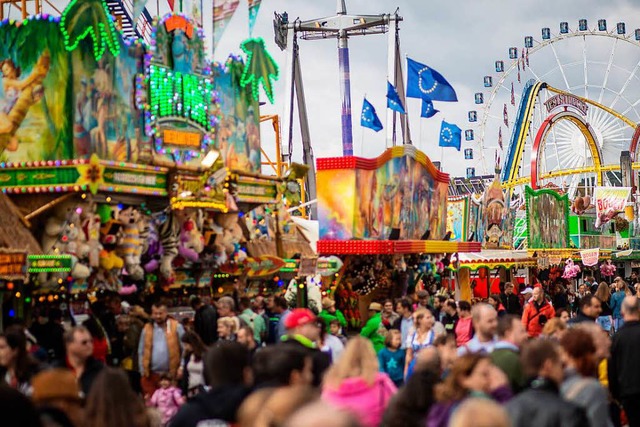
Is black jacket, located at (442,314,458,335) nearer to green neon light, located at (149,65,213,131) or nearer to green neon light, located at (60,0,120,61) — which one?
green neon light, located at (149,65,213,131)

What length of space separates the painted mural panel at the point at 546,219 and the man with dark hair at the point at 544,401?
31788 mm

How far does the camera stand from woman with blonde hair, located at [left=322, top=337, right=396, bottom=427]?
6.94m

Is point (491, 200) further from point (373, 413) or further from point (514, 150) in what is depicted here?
point (373, 413)

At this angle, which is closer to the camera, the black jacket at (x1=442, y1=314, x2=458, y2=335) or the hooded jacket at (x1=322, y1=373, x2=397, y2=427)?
the hooded jacket at (x1=322, y1=373, x2=397, y2=427)

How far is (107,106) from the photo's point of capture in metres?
17.8

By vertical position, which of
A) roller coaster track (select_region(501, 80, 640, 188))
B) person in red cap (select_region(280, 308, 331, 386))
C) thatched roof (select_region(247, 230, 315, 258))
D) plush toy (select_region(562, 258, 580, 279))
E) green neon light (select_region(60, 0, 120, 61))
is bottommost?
person in red cap (select_region(280, 308, 331, 386))

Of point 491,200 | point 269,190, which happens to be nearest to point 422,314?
point 269,190

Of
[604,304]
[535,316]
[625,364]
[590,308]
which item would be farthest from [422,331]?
[604,304]

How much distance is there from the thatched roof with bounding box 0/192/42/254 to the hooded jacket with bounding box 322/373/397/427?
9783 mm

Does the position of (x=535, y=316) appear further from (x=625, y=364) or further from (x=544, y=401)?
(x=544, y=401)

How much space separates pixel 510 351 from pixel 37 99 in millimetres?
10978

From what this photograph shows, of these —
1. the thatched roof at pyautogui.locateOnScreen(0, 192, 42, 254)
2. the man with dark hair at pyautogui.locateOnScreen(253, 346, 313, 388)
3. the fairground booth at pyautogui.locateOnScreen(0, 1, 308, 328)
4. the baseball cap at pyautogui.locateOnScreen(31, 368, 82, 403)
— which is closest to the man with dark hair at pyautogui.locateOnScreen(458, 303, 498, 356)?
the man with dark hair at pyautogui.locateOnScreen(253, 346, 313, 388)

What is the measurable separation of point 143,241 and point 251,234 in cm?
485

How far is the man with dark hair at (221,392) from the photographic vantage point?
6.38 meters
